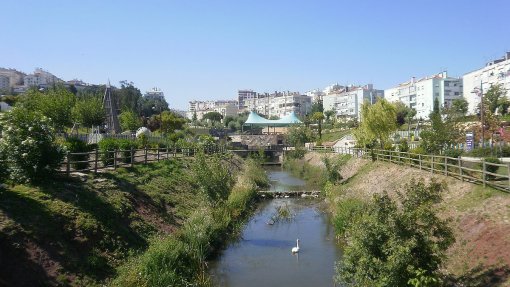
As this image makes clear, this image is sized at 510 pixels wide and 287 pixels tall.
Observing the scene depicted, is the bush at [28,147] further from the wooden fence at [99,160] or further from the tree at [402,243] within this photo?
the tree at [402,243]

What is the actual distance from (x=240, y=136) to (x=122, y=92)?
5989 cm

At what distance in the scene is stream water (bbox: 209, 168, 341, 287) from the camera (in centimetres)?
1761

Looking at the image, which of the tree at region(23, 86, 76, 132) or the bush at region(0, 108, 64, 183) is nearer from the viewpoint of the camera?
the bush at region(0, 108, 64, 183)

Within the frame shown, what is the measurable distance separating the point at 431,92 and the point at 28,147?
12748 cm

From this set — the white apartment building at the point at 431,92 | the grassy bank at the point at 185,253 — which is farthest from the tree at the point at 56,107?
the white apartment building at the point at 431,92

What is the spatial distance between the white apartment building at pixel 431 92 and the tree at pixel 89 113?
97.6 meters

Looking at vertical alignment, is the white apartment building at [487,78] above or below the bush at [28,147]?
above

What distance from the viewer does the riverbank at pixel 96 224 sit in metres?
12.8

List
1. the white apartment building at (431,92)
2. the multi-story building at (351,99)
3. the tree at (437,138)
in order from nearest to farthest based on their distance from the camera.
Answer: the tree at (437,138) → the white apartment building at (431,92) → the multi-story building at (351,99)

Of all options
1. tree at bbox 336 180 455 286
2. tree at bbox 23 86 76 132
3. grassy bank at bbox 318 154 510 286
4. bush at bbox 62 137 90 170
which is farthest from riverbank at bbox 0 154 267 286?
tree at bbox 23 86 76 132

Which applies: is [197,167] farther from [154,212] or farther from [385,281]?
[385,281]

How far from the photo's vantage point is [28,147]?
54.5 ft

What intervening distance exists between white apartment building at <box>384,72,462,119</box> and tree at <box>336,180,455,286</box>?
119 meters

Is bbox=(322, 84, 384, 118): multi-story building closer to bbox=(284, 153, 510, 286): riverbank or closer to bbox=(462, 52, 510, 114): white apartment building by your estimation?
bbox=(462, 52, 510, 114): white apartment building
